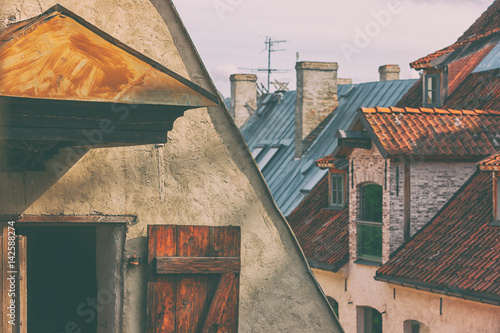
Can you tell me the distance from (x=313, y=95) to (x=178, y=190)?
21.5 m

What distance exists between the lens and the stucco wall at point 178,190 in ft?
23.8

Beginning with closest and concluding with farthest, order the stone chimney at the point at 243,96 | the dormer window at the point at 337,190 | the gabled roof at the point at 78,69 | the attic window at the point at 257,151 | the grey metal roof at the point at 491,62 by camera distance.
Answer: the gabled roof at the point at 78,69, the grey metal roof at the point at 491,62, the dormer window at the point at 337,190, the attic window at the point at 257,151, the stone chimney at the point at 243,96

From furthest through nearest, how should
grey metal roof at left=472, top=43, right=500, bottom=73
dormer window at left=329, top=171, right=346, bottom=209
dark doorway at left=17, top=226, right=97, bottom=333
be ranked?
dormer window at left=329, top=171, right=346, bottom=209, grey metal roof at left=472, top=43, right=500, bottom=73, dark doorway at left=17, top=226, right=97, bottom=333

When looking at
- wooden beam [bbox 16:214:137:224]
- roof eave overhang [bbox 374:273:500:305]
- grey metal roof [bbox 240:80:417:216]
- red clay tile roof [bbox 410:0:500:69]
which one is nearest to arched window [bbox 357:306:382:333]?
roof eave overhang [bbox 374:273:500:305]

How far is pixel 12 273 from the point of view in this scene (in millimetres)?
6988

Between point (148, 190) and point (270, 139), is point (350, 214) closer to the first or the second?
point (148, 190)

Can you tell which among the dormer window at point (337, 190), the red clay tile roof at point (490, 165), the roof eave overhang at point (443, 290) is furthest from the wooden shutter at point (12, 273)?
the dormer window at point (337, 190)

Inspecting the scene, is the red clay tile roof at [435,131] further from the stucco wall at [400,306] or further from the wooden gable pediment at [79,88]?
the wooden gable pediment at [79,88]

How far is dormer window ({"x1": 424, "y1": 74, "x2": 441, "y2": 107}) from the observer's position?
20.0 m

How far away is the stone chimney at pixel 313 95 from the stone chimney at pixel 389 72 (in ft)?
17.3

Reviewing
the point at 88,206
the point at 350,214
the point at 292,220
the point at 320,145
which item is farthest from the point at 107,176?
the point at 320,145

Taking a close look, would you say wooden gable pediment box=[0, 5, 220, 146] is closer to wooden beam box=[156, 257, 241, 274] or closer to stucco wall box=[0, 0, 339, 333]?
stucco wall box=[0, 0, 339, 333]

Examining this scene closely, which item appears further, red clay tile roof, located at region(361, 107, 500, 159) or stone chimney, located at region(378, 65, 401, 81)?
stone chimney, located at region(378, 65, 401, 81)

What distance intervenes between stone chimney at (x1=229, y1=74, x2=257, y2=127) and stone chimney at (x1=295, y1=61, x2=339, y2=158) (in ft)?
27.1
